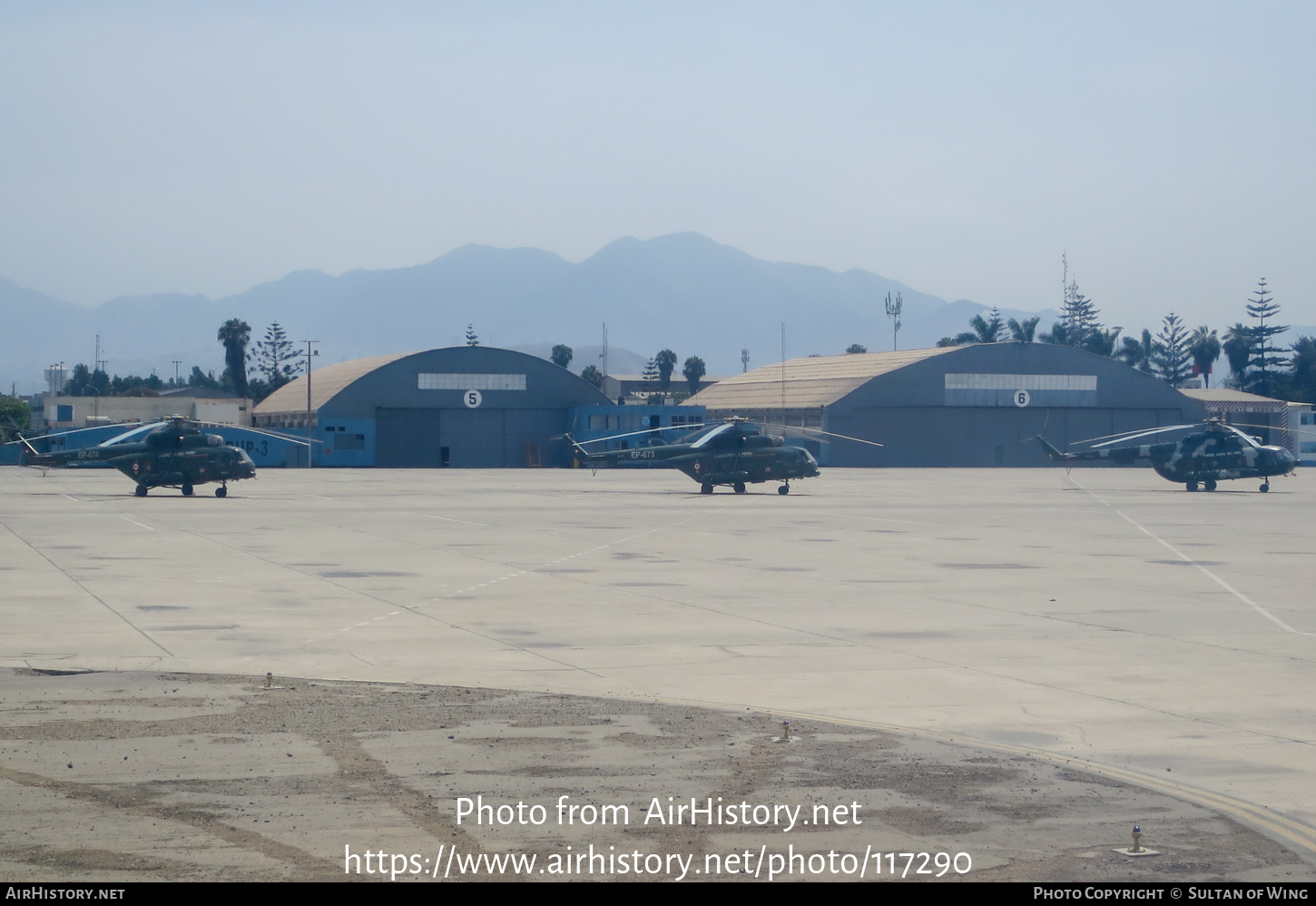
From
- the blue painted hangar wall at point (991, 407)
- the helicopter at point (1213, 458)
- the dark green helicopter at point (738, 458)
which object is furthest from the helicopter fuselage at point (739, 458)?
the blue painted hangar wall at point (991, 407)

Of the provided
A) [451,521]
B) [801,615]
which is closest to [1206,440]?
[451,521]

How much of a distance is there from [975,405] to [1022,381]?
512 centimetres

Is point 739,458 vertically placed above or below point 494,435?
below

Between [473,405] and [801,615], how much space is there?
302ft

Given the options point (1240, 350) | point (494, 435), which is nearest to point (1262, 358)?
point (1240, 350)

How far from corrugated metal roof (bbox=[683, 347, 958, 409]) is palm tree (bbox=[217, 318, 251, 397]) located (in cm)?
6823

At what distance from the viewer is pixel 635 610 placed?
20.6m

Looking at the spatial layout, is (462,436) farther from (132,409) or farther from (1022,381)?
(1022,381)

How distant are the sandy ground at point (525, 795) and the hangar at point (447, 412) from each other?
3739 inches

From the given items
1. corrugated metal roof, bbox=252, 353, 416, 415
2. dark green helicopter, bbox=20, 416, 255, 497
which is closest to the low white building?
corrugated metal roof, bbox=252, 353, 416, 415

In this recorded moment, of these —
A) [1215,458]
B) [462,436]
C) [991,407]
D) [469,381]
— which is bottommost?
[1215,458]

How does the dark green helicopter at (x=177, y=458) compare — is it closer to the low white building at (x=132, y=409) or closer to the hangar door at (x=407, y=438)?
the hangar door at (x=407, y=438)

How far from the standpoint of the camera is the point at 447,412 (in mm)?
109938
